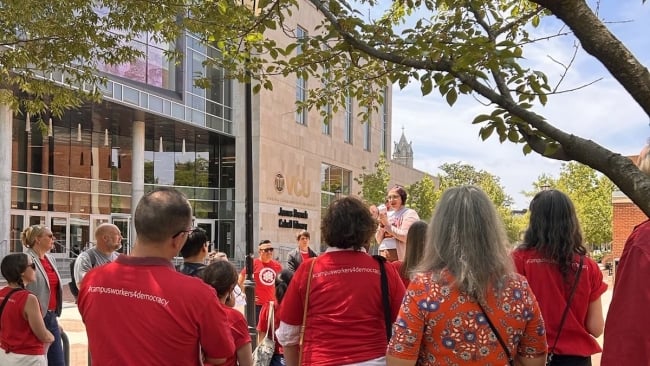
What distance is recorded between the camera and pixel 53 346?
22.0 feet

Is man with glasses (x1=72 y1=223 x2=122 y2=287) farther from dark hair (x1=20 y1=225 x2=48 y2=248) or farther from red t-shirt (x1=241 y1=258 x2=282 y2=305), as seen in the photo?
red t-shirt (x1=241 y1=258 x2=282 y2=305)

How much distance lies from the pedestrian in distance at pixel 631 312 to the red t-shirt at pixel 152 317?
5.05 feet

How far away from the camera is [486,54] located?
3490 millimetres

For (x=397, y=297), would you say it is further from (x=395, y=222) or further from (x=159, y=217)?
(x=395, y=222)

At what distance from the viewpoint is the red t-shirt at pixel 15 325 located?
215 inches

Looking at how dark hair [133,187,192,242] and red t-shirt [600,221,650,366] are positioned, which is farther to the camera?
dark hair [133,187,192,242]

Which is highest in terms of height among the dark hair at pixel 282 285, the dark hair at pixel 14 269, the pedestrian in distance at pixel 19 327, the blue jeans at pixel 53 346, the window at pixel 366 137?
the window at pixel 366 137

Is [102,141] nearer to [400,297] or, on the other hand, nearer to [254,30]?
[254,30]

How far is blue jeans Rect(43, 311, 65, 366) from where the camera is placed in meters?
6.68

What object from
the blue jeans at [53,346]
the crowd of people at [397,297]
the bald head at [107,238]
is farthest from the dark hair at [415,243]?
the blue jeans at [53,346]

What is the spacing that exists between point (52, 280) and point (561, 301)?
5594 mm

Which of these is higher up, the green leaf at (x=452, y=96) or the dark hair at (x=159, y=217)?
the green leaf at (x=452, y=96)

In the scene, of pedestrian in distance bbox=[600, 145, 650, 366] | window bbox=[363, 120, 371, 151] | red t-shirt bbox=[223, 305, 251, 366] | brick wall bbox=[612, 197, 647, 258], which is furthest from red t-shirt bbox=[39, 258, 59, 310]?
window bbox=[363, 120, 371, 151]

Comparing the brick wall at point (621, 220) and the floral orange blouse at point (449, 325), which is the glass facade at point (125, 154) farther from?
the floral orange blouse at point (449, 325)
